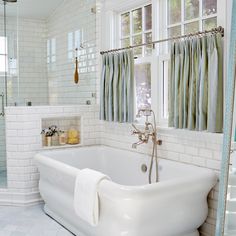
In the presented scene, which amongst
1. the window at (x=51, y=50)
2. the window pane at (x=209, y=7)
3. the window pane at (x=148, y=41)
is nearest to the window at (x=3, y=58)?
the window at (x=51, y=50)

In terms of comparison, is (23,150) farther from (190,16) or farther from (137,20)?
(190,16)

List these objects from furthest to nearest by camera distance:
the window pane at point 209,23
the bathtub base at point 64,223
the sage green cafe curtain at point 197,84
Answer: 1. the bathtub base at point 64,223
2. the window pane at point 209,23
3. the sage green cafe curtain at point 197,84

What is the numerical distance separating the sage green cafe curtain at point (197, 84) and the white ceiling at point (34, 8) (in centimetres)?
241

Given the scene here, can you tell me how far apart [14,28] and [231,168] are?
3609 millimetres

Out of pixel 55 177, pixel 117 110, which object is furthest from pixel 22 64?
pixel 55 177

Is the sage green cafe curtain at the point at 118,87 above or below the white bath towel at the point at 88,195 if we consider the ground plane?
above

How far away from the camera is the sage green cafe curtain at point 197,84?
123 inches

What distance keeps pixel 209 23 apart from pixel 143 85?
3.97ft

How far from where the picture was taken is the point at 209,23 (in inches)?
136

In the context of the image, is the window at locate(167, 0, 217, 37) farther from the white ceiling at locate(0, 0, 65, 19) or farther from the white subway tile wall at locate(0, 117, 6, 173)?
the white subway tile wall at locate(0, 117, 6, 173)

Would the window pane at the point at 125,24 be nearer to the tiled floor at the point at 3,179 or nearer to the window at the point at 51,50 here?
the window at the point at 51,50

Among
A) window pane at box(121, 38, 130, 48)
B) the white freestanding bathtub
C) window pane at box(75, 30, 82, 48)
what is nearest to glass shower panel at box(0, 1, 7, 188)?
the white freestanding bathtub

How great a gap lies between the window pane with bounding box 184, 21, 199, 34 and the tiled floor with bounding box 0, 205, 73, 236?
2.38 metres

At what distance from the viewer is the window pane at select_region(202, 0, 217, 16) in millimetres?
3385
